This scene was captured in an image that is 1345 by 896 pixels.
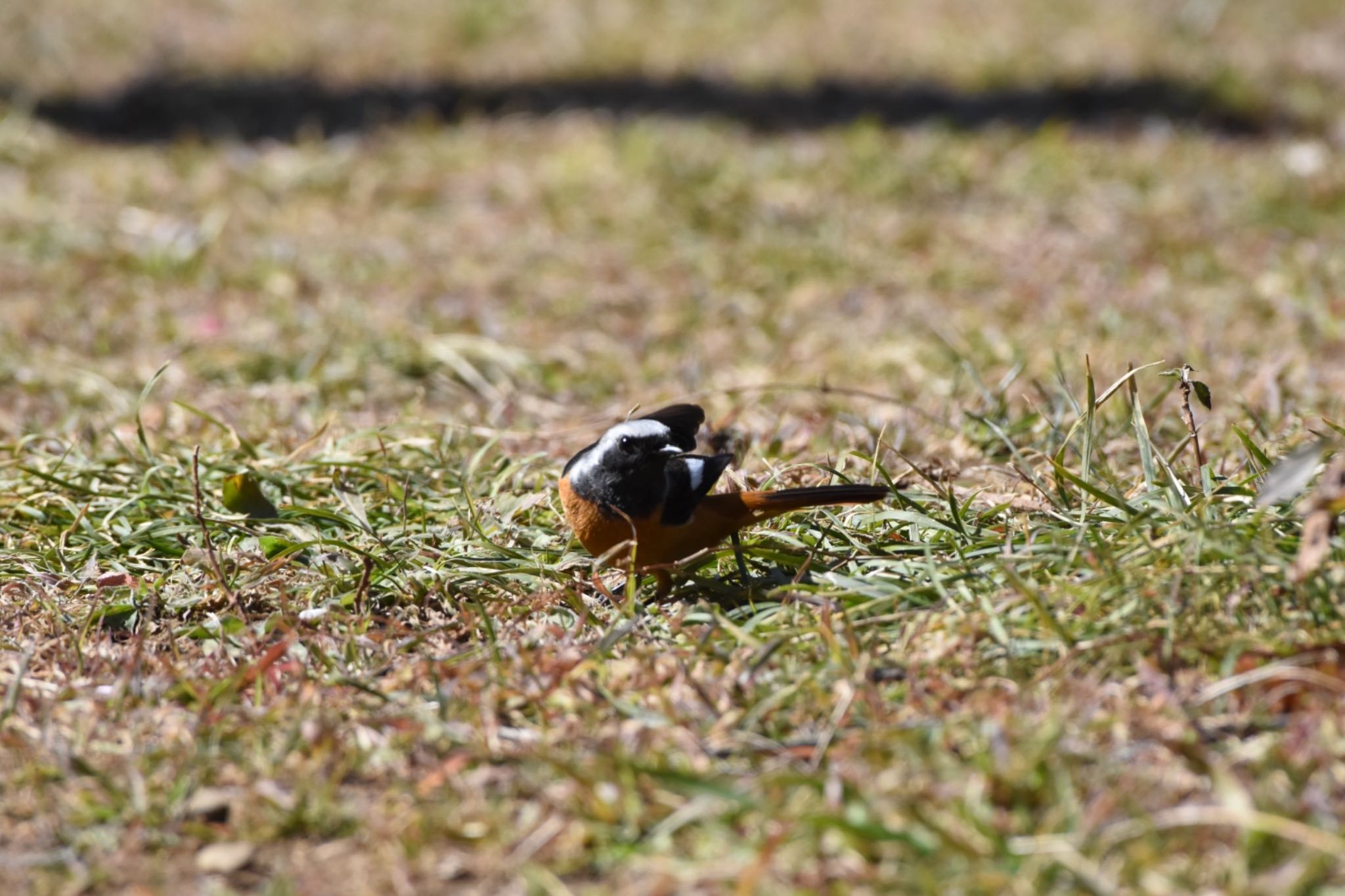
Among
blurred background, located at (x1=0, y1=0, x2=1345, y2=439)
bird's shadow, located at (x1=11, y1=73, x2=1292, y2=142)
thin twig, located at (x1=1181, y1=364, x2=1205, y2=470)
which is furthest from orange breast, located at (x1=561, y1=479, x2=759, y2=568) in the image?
bird's shadow, located at (x1=11, y1=73, x2=1292, y2=142)

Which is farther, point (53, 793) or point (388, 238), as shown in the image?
point (388, 238)

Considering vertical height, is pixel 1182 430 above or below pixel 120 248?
above

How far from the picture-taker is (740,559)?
9.98 feet

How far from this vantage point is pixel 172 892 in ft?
7.00

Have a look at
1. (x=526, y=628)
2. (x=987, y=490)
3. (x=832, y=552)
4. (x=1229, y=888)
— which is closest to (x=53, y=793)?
(x=526, y=628)

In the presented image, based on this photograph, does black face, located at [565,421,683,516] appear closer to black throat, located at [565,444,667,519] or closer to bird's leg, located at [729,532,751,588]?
black throat, located at [565,444,667,519]

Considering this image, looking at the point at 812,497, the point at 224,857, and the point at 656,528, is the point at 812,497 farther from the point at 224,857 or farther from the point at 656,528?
the point at 224,857

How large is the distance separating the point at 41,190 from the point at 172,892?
6.22m

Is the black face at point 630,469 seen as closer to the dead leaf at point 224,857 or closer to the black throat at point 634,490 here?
the black throat at point 634,490

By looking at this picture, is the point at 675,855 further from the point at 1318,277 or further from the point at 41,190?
the point at 41,190

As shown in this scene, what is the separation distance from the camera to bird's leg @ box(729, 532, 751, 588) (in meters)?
3.00

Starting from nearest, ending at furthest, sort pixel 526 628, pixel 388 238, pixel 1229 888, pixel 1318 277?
pixel 1229 888
pixel 526 628
pixel 1318 277
pixel 388 238

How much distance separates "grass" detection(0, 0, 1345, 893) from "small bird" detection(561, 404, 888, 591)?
13cm

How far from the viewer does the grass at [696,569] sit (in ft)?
7.11
